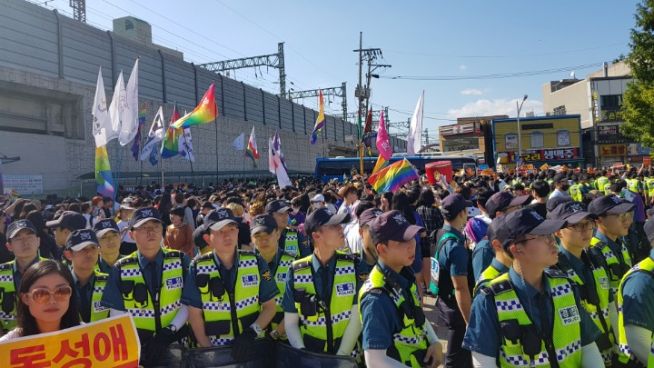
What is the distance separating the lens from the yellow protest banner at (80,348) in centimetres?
224

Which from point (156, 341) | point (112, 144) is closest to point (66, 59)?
point (112, 144)

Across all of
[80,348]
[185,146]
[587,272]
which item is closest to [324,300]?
[80,348]

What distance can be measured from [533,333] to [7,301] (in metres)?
4.27

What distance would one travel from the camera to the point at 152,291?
373 cm

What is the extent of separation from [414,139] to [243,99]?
31.3m

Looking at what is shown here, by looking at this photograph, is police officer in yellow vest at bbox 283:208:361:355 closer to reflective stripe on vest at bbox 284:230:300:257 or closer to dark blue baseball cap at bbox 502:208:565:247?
dark blue baseball cap at bbox 502:208:565:247

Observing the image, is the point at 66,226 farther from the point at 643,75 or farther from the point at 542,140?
the point at 542,140

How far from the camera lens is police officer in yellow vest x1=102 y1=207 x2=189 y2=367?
3619 mm

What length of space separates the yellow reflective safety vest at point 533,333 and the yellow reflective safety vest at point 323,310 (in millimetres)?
1218

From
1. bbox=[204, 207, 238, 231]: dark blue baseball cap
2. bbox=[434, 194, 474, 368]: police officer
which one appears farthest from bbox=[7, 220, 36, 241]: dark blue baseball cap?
bbox=[434, 194, 474, 368]: police officer

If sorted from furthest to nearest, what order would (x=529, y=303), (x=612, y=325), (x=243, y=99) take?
(x=243, y=99) < (x=612, y=325) < (x=529, y=303)

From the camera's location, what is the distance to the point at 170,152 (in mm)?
18344

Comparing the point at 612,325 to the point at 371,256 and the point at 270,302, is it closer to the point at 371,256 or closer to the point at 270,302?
the point at 371,256

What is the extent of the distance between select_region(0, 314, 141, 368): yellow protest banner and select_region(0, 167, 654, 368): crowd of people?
0.29 m
